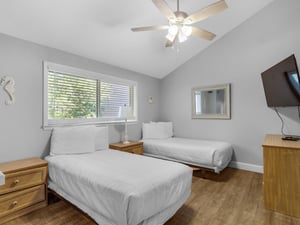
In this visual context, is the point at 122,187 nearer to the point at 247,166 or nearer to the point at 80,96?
the point at 80,96

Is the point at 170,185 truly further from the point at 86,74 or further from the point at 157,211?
the point at 86,74

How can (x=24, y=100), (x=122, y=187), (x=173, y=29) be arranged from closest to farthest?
(x=122, y=187) → (x=173, y=29) → (x=24, y=100)

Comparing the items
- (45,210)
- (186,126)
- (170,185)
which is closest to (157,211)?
(170,185)

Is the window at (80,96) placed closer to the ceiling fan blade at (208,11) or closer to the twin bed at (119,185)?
the twin bed at (119,185)

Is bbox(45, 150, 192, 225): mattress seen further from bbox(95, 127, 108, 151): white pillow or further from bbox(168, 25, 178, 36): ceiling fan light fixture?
bbox(168, 25, 178, 36): ceiling fan light fixture

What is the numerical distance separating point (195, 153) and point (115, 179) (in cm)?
191

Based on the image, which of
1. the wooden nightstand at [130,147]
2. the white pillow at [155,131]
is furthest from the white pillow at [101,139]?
the white pillow at [155,131]

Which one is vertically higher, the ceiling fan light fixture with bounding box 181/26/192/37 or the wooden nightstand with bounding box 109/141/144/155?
the ceiling fan light fixture with bounding box 181/26/192/37

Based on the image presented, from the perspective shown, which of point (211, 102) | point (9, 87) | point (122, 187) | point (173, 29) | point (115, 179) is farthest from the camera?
point (211, 102)

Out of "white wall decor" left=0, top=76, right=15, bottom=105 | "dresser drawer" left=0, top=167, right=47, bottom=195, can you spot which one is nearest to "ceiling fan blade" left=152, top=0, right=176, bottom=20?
"white wall decor" left=0, top=76, right=15, bottom=105

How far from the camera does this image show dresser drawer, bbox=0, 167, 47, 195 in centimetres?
199

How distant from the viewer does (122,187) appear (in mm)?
1547

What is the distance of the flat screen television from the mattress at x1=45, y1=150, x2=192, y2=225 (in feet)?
6.27

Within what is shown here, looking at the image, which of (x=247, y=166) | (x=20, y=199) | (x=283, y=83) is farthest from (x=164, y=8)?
(x=247, y=166)
